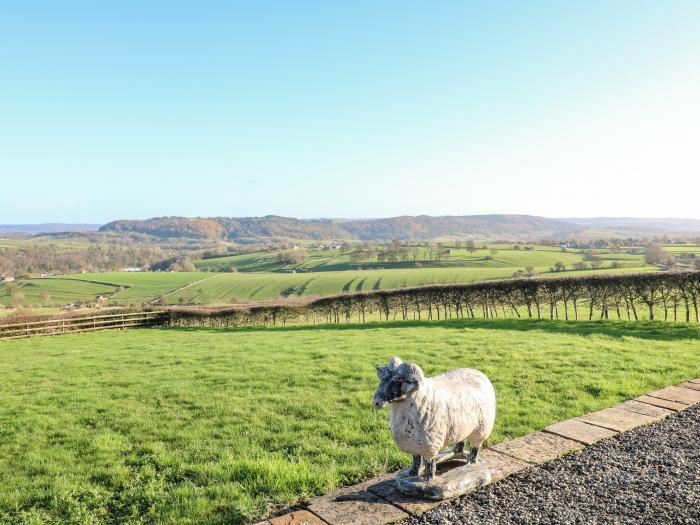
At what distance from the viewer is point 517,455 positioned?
573 centimetres

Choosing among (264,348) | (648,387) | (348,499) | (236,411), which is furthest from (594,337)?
(348,499)

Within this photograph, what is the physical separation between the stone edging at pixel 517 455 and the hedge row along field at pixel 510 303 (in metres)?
14.4

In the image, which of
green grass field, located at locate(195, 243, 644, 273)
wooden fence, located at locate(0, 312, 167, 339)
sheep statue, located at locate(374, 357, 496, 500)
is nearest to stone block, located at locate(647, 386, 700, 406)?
sheep statue, located at locate(374, 357, 496, 500)

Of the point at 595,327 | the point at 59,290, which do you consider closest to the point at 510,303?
the point at 595,327

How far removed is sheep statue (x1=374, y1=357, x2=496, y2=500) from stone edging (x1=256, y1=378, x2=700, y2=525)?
21cm

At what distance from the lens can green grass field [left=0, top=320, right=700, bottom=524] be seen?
5.22 metres

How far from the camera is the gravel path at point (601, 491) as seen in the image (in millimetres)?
4363

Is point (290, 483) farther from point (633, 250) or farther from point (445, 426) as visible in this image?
point (633, 250)

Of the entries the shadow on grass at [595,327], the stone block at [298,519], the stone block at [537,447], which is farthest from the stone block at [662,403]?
the shadow on grass at [595,327]

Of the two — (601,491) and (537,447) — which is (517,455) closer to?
(537,447)

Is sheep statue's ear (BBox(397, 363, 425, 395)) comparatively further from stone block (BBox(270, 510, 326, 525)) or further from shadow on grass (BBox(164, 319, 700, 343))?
shadow on grass (BBox(164, 319, 700, 343))

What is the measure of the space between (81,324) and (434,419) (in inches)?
1188

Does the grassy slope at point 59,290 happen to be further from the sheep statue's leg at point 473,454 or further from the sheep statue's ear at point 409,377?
the sheep statue's ear at point 409,377

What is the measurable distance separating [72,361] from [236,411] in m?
10.6
